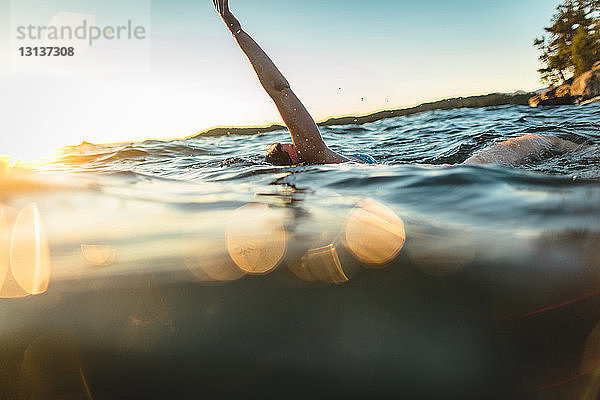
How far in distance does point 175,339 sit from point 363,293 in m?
0.44

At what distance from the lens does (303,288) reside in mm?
906

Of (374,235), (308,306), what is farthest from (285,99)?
(308,306)

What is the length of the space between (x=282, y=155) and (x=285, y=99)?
2.30 ft

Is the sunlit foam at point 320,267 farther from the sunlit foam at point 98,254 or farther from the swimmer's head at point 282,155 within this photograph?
the swimmer's head at point 282,155

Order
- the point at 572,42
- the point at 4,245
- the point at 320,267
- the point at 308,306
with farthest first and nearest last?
the point at 572,42, the point at 4,245, the point at 320,267, the point at 308,306

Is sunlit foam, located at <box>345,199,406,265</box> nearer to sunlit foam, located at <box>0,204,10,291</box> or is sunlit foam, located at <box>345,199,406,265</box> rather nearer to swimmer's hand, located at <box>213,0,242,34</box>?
sunlit foam, located at <box>0,204,10,291</box>

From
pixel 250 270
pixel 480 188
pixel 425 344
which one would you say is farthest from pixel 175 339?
pixel 480 188

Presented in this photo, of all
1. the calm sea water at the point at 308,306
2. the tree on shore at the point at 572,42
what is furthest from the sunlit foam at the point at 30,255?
the tree on shore at the point at 572,42

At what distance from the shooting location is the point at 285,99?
14.9ft

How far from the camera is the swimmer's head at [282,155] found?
4662 millimetres

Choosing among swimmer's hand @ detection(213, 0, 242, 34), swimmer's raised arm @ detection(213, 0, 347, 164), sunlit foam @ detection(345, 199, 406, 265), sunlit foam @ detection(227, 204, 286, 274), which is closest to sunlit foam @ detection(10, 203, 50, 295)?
sunlit foam @ detection(227, 204, 286, 274)

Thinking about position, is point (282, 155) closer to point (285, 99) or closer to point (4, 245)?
point (285, 99)

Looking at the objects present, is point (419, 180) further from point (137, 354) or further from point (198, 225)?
point (137, 354)

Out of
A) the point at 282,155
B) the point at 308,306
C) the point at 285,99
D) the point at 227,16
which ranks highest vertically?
the point at 227,16
